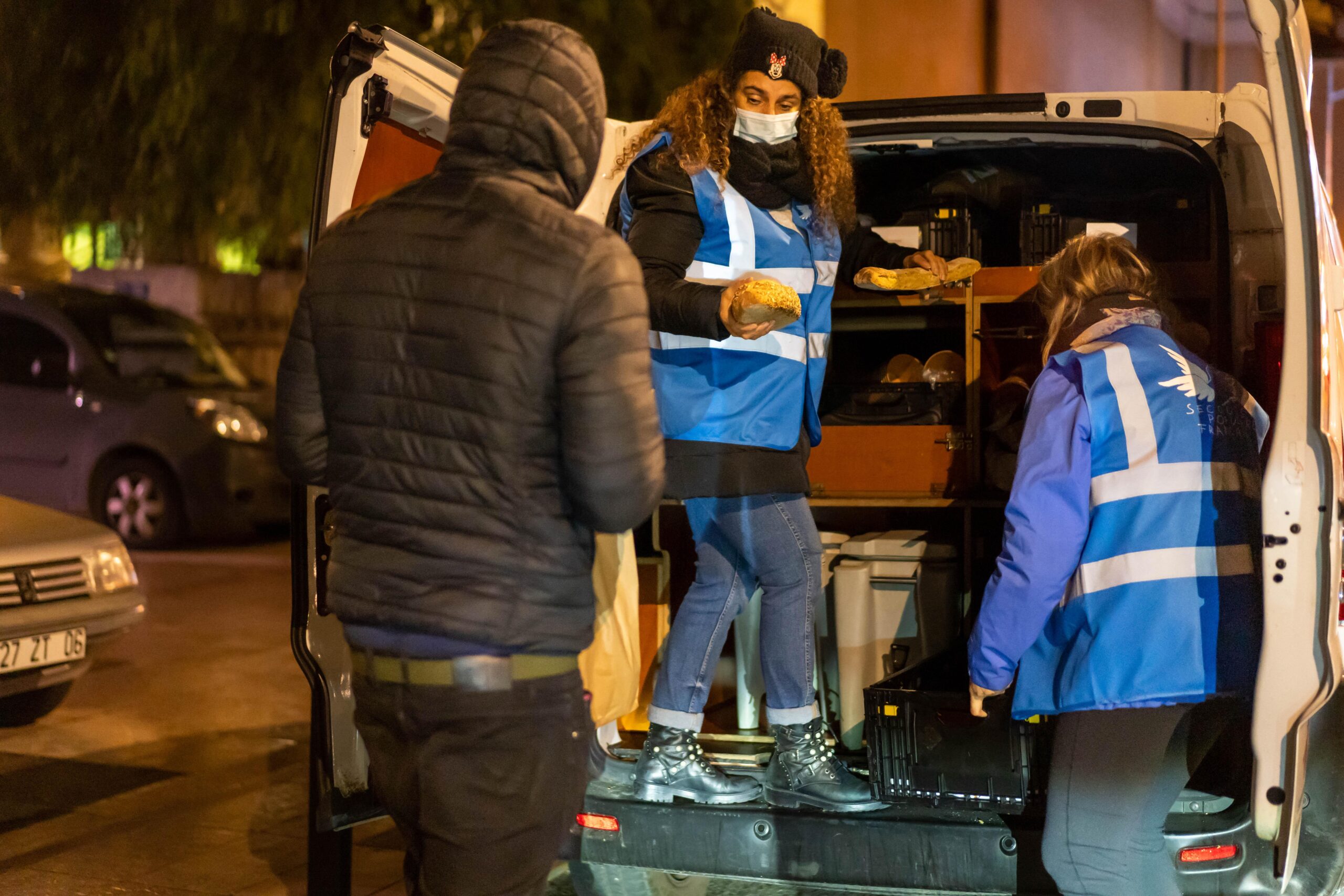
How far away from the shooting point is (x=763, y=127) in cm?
346

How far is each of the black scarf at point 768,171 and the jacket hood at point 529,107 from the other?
1.09 meters

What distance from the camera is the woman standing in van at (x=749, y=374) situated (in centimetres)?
341

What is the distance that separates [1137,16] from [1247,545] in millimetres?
15847

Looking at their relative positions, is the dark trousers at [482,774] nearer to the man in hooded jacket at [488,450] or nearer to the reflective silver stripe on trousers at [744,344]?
the man in hooded jacket at [488,450]

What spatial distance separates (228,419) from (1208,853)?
1038 cm

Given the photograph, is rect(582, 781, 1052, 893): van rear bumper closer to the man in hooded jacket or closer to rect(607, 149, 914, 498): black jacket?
rect(607, 149, 914, 498): black jacket

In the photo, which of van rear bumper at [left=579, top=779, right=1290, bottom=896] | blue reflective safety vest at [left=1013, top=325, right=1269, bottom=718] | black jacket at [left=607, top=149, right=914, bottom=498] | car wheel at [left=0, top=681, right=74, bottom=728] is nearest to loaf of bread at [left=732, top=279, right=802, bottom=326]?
black jacket at [left=607, top=149, right=914, bottom=498]

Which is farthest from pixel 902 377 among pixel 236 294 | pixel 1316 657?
pixel 236 294

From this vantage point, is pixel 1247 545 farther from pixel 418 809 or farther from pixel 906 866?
pixel 418 809

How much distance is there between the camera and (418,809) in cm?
233

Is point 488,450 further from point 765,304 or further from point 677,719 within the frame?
point 677,719

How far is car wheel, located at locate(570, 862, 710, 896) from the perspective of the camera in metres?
3.59

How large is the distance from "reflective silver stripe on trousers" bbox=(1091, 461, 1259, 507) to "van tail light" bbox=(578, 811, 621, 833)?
1.38 meters

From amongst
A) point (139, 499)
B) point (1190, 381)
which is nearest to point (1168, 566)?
point (1190, 381)
